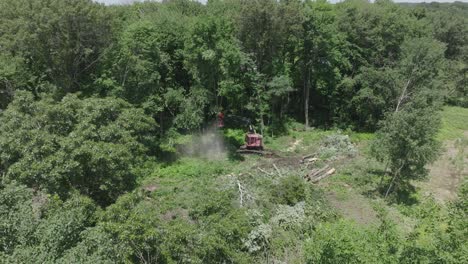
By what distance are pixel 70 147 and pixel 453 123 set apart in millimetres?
38614

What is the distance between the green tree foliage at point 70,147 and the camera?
14367 millimetres

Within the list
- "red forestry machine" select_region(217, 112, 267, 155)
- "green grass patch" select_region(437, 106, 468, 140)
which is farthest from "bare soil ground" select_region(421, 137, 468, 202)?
"red forestry machine" select_region(217, 112, 267, 155)

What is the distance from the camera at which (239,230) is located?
12844 millimetres

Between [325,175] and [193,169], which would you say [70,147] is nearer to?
[193,169]

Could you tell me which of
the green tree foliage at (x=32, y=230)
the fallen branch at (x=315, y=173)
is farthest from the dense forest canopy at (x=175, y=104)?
the fallen branch at (x=315, y=173)

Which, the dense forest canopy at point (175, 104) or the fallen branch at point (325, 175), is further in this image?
the fallen branch at point (325, 175)

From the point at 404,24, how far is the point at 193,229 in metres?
32.1

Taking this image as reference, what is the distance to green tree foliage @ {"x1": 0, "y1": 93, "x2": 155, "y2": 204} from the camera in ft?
47.1

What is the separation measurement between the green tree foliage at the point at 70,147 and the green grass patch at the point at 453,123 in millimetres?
29724

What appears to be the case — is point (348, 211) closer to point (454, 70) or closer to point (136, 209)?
point (136, 209)

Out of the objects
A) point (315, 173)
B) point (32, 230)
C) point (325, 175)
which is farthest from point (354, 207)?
point (32, 230)

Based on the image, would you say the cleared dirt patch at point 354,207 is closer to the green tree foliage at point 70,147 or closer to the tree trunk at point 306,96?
the green tree foliage at point 70,147

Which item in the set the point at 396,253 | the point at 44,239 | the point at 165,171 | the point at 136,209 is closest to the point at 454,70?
the point at 165,171

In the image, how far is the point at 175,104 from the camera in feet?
94.1
